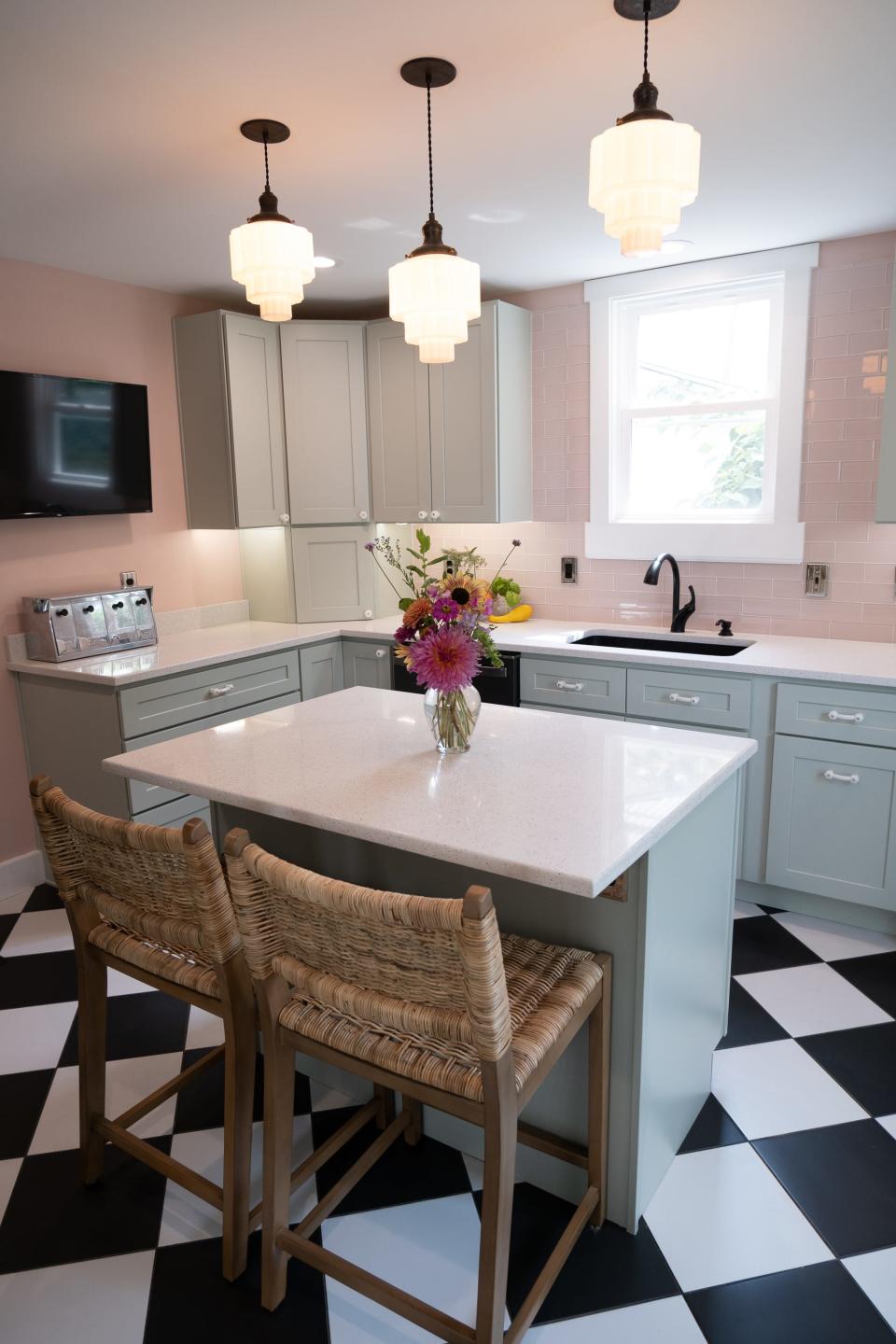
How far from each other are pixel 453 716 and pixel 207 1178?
3.90ft

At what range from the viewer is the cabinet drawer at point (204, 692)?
10.5 feet

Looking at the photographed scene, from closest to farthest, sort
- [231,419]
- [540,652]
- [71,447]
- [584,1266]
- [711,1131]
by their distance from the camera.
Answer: [584,1266] → [711,1131] → [71,447] → [540,652] → [231,419]

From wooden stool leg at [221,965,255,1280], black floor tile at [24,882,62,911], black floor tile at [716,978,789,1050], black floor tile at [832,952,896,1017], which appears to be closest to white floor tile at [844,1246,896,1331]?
black floor tile at [716,978,789,1050]

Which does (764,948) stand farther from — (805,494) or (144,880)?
(144,880)

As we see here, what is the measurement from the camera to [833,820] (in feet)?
9.91

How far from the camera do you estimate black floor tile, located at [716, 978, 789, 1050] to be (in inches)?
96.5

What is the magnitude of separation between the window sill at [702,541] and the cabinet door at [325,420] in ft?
3.81

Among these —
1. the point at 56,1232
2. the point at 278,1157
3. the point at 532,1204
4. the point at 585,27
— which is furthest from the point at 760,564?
the point at 56,1232

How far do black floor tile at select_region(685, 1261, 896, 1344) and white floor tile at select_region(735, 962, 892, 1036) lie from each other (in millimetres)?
844

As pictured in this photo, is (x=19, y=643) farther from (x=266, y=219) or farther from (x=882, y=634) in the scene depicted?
(x=882, y=634)

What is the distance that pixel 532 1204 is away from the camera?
6.16 ft

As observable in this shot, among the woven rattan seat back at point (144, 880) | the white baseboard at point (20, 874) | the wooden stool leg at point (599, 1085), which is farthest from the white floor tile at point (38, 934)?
the wooden stool leg at point (599, 1085)

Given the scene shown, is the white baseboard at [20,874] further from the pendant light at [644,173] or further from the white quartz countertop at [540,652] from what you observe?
the pendant light at [644,173]

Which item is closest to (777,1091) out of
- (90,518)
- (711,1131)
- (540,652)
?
(711,1131)
